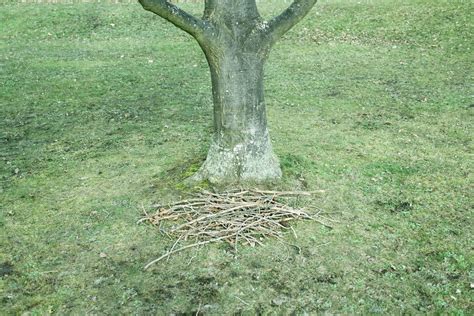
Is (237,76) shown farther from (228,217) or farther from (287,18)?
(228,217)

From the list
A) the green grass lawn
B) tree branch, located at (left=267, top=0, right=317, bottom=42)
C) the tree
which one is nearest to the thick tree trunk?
the tree

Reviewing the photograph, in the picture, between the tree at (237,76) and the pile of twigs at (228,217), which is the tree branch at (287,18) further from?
the pile of twigs at (228,217)

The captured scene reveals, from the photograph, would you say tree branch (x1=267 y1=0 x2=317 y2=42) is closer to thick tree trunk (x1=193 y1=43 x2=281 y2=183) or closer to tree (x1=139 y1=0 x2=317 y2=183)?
tree (x1=139 y1=0 x2=317 y2=183)

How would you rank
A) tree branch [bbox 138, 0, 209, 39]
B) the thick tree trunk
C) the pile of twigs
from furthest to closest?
the thick tree trunk < tree branch [bbox 138, 0, 209, 39] < the pile of twigs

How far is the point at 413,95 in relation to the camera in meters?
9.80

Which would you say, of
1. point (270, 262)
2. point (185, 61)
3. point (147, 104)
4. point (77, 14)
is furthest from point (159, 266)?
point (77, 14)

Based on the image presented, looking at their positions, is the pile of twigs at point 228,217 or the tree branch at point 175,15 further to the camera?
the tree branch at point 175,15

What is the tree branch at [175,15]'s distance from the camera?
17.9 ft

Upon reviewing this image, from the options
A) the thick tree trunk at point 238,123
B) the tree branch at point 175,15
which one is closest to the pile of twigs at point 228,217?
the thick tree trunk at point 238,123

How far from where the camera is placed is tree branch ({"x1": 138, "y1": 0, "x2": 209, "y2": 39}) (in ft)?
17.9

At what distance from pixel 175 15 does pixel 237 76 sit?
99 cm

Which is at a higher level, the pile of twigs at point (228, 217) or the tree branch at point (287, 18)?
the tree branch at point (287, 18)

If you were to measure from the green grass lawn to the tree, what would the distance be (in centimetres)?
57

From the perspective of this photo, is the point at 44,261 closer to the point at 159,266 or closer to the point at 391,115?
the point at 159,266
